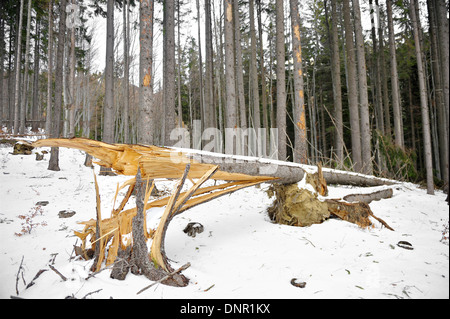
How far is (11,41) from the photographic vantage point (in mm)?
15867

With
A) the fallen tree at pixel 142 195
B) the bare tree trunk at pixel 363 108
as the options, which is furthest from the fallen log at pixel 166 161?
the bare tree trunk at pixel 363 108

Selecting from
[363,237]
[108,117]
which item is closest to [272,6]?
[108,117]

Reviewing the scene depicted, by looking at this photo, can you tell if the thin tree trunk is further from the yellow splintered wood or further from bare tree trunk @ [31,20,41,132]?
bare tree trunk @ [31,20,41,132]

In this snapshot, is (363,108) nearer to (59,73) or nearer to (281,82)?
(281,82)

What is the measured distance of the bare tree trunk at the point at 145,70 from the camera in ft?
13.6

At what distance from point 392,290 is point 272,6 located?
54.0ft

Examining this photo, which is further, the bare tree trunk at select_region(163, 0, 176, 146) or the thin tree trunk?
the bare tree trunk at select_region(163, 0, 176, 146)

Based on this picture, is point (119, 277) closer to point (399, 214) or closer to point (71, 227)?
point (71, 227)

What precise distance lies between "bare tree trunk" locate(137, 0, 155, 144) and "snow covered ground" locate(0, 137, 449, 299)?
1924 mm

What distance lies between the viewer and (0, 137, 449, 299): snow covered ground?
178 cm

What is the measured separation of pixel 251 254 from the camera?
2691 mm

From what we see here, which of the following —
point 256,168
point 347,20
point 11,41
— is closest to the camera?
point 256,168

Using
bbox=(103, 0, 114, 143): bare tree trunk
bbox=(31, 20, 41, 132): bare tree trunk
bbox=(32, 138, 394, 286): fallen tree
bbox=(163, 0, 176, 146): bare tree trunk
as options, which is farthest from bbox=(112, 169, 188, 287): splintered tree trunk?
bbox=(31, 20, 41, 132): bare tree trunk

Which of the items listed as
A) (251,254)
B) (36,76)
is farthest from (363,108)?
(36,76)
